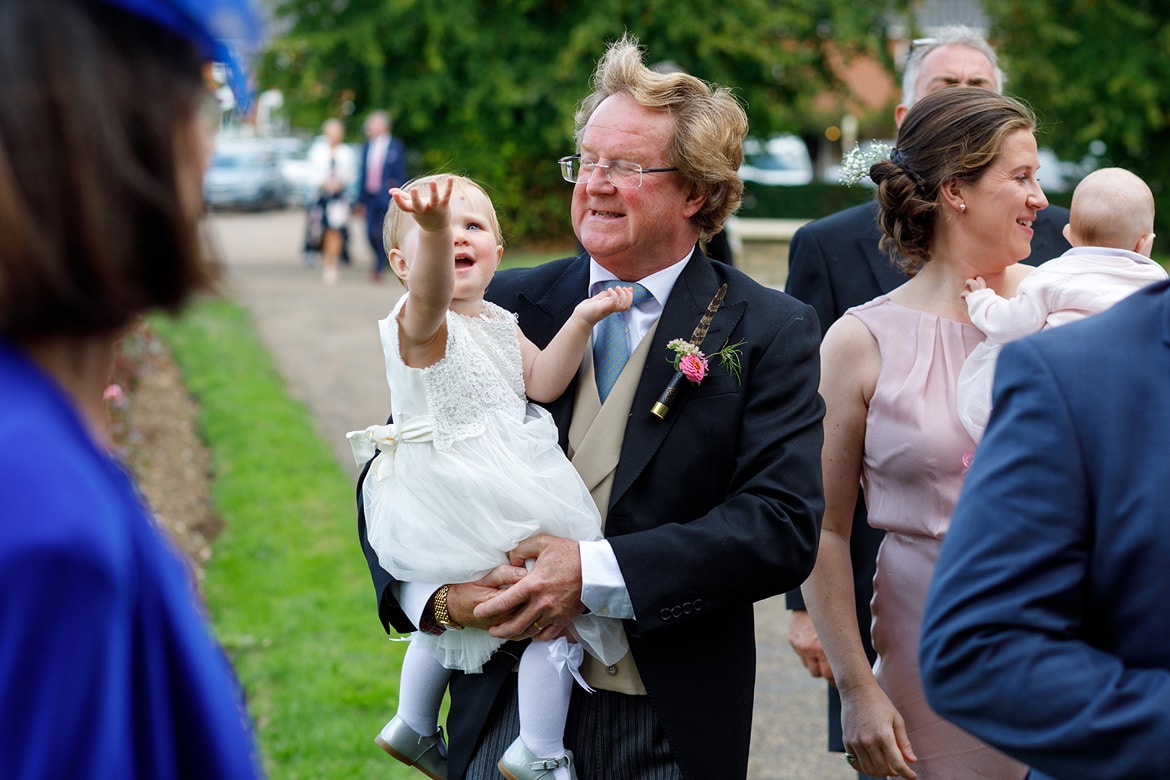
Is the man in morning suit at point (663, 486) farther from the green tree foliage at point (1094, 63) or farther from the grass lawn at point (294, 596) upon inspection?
the green tree foliage at point (1094, 63)

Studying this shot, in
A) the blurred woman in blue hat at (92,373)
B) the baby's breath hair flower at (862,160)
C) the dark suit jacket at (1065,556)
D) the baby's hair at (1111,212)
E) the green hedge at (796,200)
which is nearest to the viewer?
the blurred woman in blue hat at (92,373)

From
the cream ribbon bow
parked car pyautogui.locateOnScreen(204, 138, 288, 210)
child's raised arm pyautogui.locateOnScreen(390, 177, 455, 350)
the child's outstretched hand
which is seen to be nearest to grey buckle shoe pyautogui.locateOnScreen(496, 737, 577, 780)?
the cream ribbon bow

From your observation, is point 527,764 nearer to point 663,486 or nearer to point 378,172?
point 663,486

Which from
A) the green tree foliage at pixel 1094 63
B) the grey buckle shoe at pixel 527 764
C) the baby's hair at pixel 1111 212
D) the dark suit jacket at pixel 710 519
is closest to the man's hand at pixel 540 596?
the dark suit jacket at pixel 710 519

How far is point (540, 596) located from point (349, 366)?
10632mm

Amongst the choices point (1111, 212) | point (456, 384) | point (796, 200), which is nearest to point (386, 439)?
point (456, 384)

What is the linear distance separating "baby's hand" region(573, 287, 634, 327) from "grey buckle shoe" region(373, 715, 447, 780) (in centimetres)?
116

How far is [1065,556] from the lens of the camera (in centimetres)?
167

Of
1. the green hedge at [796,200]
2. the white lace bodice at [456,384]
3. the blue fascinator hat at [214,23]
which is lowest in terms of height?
the green hedge at [796,200]

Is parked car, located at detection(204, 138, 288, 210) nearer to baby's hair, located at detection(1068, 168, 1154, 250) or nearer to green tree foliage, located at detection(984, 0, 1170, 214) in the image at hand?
green tree foliage, located at detection(984, 0, 1170, 214)

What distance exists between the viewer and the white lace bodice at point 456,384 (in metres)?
2.84

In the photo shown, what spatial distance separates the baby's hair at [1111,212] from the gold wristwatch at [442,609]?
1753 millimetres

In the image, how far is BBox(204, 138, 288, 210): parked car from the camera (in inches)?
1415

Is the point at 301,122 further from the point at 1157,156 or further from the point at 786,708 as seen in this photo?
the point at 786,708
